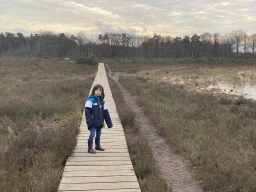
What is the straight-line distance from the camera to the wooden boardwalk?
318cm

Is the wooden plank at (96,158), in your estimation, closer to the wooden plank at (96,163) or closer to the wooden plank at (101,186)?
the wooden plank at (96,163)

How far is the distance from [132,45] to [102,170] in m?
88.3

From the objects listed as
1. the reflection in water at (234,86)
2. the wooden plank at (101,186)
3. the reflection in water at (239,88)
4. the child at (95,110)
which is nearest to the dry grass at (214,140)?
the wooden plank at (101,186)

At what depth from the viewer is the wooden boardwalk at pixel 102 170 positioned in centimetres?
318

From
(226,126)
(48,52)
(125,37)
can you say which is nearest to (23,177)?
(226,126)

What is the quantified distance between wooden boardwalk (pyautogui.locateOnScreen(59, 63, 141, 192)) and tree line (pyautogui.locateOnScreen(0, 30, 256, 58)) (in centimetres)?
7357

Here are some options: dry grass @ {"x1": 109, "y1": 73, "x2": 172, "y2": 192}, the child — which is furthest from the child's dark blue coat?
dry grass @ {"x1": 109, "y1": 73, "x2": 172, "y2": 192}

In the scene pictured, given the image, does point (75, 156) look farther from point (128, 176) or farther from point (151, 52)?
point (151, 52)

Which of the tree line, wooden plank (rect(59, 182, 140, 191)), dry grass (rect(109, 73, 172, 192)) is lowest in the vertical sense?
dry grass (rect(109, 73, 172, 192))

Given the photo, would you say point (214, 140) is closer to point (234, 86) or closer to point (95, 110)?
point (95, 110)

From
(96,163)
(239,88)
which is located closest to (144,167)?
(96,163)

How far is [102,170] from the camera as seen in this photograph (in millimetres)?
3709

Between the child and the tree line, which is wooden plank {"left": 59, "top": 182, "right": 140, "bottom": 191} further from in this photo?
the tree line

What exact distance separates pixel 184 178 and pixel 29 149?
3.63m
